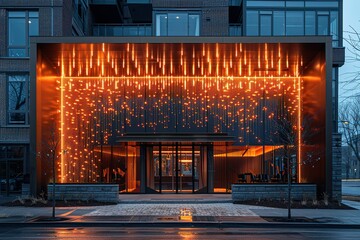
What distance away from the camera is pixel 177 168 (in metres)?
27.6

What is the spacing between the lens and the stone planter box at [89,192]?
22.5m

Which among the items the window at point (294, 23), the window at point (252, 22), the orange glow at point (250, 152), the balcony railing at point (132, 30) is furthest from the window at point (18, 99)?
the window at point (294, 23)

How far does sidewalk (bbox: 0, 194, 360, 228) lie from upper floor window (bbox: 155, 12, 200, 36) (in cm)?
1348

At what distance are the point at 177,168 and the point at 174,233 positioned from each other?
1360 cm

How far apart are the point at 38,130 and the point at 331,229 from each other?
14.2m

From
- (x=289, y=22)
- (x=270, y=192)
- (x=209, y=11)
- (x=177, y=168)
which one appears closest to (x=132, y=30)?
(x=209, y=11)

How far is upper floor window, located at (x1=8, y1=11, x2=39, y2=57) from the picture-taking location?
27362 mm

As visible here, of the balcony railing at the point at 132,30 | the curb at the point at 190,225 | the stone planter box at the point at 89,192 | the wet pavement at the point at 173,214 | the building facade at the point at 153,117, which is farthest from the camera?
the balcony railing at the point at 132,30

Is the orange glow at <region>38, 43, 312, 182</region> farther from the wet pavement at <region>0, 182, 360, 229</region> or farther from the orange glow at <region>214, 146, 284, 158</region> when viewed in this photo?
the wet pavement at <region>0, 182, 360, 229</region>

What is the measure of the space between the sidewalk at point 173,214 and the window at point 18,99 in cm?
760

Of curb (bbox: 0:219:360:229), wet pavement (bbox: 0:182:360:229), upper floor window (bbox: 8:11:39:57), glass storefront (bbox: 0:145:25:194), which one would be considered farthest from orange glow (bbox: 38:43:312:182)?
curb (bbox: 0:219:360:229)

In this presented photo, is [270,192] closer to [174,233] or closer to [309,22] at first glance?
[174,233]

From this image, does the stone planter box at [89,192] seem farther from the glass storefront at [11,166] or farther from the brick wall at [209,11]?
the brick wall at [209,11]

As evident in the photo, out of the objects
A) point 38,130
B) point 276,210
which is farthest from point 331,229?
point 38,130
